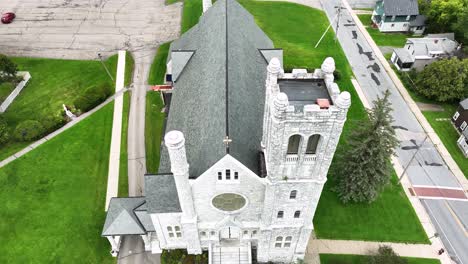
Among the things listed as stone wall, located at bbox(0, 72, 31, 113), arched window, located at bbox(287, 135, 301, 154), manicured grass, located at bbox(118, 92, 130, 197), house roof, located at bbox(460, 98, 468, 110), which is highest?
arched window, located at bbox(287, 135, 301, 154)

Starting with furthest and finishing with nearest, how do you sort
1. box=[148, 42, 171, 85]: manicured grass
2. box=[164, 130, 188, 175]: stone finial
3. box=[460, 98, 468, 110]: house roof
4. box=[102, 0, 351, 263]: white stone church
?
1. box=[148, 42, 171, 85]: manicured grass
2. box=[460, 98, 468, 110]: house roof
3. box=[102, 0, 351, 263]: white stone church
4. box=[164, 130, 188, 175]: stone finial

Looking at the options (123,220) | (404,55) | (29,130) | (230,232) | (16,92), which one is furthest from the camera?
(404,55)

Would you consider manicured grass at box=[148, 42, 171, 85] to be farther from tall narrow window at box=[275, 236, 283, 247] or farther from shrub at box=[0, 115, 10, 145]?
tall narrow window at box=[275, 236, 283, 247]

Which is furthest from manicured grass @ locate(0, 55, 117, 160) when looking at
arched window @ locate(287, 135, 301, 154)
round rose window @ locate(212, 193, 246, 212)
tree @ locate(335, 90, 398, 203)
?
arched window @ locate(287, 135, 301, 154)

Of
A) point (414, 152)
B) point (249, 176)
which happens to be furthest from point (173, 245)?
point (414, 152)

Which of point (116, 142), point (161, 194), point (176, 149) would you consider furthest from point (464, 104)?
point (116, 142)

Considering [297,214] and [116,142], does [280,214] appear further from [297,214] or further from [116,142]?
[116,142]

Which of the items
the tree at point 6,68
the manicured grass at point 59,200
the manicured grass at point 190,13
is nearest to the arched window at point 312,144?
the manicured grass at point 59,200

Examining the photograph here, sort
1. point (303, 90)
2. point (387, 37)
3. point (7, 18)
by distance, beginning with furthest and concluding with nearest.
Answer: point (7, 18) → point (387, 37) → point (303, 90)
